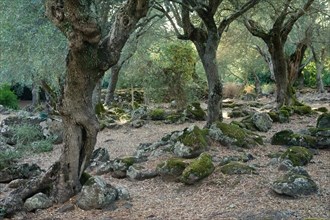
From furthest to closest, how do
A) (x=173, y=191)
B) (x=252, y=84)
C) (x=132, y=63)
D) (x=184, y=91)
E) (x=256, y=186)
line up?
(x=252, y=84) → (x=132, y=63) → (x=184, y=91) → (x=173, y=191) → (x=256, y=186)

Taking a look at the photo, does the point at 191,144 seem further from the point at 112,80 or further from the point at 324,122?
the point at 112,80

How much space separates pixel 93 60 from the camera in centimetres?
659

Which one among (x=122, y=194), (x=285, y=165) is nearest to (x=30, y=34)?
(x=122, y=194)

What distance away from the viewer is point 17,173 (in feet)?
30.1

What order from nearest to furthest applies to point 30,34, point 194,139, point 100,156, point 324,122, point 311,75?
point 194,139, point 30,34, point 100,156, point 324,122, point 311,75

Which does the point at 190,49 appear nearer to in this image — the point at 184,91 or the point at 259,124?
the point at 184,91

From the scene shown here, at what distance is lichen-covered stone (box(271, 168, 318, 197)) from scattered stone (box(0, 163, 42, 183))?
539 cm

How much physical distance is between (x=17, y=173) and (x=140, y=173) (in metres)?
2.88

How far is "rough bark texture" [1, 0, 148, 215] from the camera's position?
20.1 feet

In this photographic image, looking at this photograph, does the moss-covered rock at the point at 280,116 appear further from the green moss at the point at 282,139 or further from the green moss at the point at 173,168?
the green moss at the point at 173,168

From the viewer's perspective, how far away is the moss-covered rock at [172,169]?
26.5 feet

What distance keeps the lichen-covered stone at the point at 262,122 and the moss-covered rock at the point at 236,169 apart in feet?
19.1

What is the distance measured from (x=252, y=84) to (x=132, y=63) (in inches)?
797

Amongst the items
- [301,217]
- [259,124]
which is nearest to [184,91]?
[259,124]
